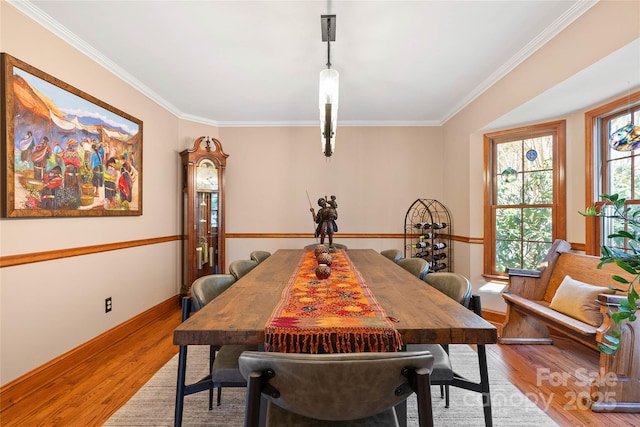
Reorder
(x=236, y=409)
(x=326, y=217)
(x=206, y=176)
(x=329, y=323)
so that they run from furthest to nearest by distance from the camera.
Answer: (x=206, y=176) → (x=326, y=217) → (x=236, y=409) → (x=329, y=323)

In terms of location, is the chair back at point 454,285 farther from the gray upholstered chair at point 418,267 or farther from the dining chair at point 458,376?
the gray upholstered chair at point 418,267

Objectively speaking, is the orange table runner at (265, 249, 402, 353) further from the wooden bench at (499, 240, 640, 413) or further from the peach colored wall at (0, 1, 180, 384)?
the peach colored wall at (0, 1, 180, 384)

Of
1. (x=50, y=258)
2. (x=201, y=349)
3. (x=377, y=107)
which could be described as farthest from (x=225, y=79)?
(x=201, y=349)

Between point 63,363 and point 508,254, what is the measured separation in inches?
171

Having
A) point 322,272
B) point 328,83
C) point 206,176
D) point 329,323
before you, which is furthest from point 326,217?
point 206,176

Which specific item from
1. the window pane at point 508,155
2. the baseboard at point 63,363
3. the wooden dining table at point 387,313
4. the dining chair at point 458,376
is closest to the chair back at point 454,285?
the dining chair at point 458,376

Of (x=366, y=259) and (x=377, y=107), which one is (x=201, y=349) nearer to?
(x=366, y=259)

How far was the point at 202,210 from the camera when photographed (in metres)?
4.21

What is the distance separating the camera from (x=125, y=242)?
124 inches

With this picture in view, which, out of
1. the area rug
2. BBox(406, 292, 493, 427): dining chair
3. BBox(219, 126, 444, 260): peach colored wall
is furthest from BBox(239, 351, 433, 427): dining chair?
BBox(219, 126, 444, 260): peach colored wall

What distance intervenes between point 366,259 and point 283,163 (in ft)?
8.22

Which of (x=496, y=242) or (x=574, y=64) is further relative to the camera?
(x=496, y=242)

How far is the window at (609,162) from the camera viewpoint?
2.47 metres

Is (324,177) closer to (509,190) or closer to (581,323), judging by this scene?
(509,190)
